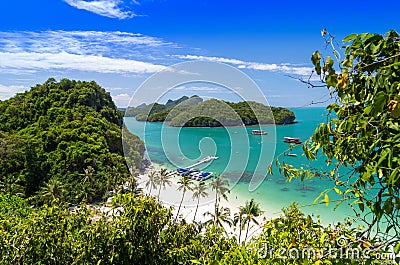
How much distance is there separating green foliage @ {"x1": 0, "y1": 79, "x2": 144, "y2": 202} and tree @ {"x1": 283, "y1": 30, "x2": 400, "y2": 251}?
1885cm

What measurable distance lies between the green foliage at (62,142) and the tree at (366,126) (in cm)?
1885

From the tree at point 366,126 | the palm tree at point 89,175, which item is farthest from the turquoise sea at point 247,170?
the tree at point 366,126

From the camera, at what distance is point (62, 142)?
25016 millimetres

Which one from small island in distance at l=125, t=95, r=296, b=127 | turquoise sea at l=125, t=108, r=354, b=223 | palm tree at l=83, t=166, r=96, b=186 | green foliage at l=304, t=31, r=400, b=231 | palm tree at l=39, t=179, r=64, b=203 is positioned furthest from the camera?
palm tree at l=83, t=166, r=96, b=186

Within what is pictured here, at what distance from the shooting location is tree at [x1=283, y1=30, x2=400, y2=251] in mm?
897

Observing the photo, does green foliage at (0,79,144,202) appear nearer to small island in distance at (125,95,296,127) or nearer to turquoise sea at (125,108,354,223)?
turquoise sea at (125,108,354,223)

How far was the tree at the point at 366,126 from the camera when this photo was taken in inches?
35.3

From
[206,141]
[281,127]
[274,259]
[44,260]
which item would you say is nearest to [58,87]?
[206,141]

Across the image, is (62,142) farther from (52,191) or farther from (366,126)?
(366,126)

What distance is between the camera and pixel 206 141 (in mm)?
32562

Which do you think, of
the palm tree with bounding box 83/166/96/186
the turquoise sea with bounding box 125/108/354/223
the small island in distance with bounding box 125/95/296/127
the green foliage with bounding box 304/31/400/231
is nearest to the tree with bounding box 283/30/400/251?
the green foliage with bounding box 304/31/400/231

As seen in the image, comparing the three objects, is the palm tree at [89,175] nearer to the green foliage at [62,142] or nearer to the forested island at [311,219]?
the green foliage at [62,142]

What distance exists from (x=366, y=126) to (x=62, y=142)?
26431 millimetres

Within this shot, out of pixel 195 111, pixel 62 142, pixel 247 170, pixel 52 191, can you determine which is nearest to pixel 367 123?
pixel 195 111
